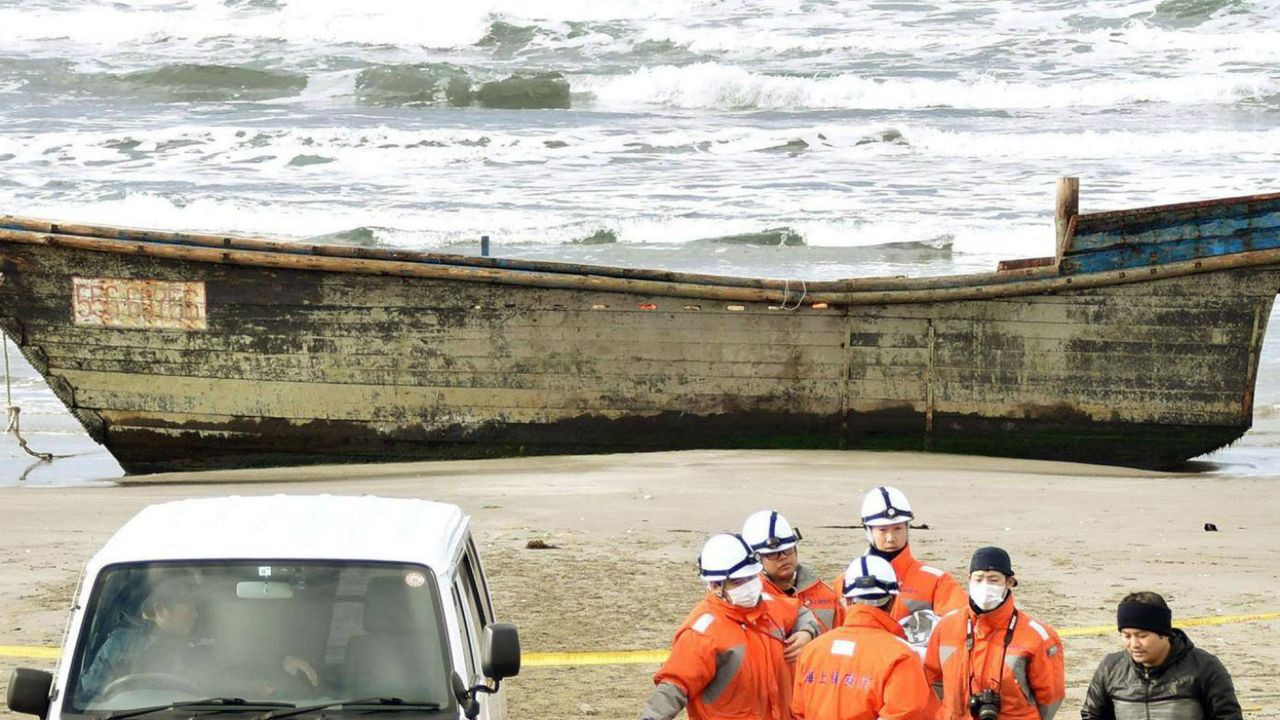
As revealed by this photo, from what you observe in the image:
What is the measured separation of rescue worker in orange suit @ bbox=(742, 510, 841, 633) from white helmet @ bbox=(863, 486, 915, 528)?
309 mm

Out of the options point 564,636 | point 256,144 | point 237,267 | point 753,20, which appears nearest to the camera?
point 564,636

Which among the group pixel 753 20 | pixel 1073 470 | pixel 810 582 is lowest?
pixel 1073 470

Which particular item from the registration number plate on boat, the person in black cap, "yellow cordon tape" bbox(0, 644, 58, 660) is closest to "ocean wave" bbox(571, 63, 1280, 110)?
the registration number plate on boat

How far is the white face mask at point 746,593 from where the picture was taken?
5.86 m

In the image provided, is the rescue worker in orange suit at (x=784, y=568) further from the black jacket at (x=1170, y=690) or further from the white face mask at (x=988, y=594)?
the black jacket at (x=1170, y=690)

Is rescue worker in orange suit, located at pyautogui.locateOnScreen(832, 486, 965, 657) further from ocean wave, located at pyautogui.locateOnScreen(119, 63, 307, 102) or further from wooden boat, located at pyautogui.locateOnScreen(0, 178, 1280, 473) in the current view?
ocean wave, located at pyautogui.locateOnScreen(119, 63, 307, 102)

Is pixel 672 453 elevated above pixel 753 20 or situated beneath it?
situated beneath

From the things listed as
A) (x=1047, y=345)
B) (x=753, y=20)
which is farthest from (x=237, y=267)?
(x=753, y=20)

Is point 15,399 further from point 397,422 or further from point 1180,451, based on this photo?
point 1180,451

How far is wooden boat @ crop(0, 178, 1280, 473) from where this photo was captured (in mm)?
14297

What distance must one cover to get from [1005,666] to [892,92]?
36.6 metres

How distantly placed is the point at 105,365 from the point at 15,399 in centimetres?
441

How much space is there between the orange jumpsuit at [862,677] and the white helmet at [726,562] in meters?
0.34

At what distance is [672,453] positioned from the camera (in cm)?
1477
